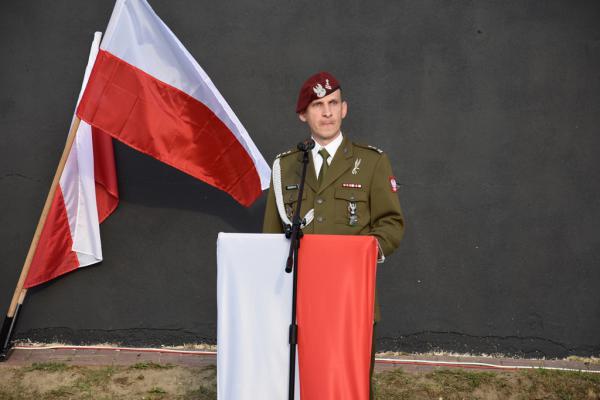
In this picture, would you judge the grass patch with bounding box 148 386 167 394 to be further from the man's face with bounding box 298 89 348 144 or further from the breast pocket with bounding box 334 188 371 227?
the man's face with bounding box 298 89 348 144

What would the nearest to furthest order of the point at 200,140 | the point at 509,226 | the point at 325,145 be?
the point at 325,145 < the point at 200,140 < the point at 509,226

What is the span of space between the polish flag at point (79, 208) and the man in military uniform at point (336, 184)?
6.15 feet

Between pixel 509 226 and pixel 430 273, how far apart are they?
553mm

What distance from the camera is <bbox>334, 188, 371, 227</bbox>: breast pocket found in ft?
9.12

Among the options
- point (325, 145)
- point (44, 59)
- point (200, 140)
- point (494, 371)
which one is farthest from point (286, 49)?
point (494, 371)

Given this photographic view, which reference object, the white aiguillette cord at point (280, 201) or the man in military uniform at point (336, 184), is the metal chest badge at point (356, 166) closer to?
the man in military uniform at point (336, 184)

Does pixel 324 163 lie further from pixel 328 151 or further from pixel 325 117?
pixel 325 117

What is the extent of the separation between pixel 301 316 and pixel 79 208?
241 centimetres

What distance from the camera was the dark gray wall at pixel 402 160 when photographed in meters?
4.40

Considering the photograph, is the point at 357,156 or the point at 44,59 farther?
the point at 44,59

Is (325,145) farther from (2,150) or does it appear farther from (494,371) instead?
(2,150)

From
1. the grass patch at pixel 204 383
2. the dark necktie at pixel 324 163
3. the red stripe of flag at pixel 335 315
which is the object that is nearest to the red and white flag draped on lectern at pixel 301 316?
the red stripe of flag at pixel 335 315

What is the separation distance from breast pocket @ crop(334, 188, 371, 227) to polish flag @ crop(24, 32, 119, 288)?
A: 2108mm

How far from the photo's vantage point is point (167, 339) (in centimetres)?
463
